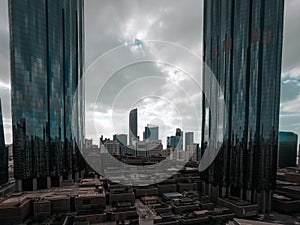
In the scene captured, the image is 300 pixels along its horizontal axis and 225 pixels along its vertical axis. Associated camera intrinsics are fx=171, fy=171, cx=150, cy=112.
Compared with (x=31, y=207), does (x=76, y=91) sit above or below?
above

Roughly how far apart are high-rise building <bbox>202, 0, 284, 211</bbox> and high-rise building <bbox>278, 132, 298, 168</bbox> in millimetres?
33337

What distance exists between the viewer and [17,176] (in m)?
28.6

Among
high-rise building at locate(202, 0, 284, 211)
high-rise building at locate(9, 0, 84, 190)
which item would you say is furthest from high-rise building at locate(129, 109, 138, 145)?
high-rise building at locate(202, 0, 284, 211)

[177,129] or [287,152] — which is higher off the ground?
[177,129]

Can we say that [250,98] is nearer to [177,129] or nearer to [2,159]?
[177,129]

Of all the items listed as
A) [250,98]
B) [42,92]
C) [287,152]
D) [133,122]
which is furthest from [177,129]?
[287,152]

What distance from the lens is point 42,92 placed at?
32.0 metres

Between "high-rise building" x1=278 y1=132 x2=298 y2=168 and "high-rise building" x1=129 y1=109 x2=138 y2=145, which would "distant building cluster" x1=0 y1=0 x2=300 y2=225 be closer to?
"high-rise building" x1=129 y1=109 x2=138 y2=145

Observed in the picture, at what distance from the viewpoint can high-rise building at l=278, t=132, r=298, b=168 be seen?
5191 centimetres

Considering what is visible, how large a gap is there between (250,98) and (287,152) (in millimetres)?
38801

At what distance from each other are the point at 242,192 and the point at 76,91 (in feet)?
132

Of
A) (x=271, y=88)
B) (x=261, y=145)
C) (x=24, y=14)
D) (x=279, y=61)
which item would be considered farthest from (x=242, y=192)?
(x=24, y=14)

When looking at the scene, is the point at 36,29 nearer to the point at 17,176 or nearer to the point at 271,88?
the point at 17,176

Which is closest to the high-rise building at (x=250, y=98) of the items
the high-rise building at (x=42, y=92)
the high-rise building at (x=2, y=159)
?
the high-rise building at (x=42, y=92)
